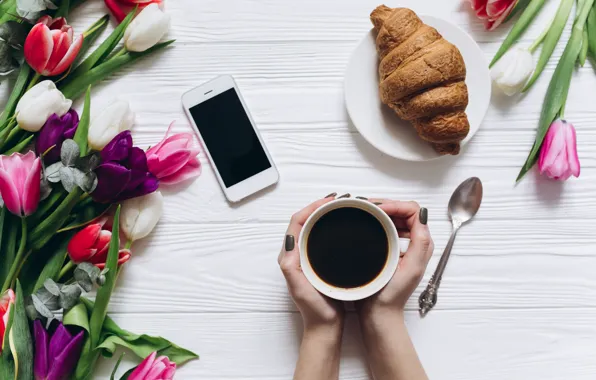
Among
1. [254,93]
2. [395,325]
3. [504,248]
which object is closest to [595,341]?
[504,248]

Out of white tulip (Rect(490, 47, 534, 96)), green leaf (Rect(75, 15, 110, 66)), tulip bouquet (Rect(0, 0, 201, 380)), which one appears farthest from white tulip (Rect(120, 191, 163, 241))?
white tulip (Rect(490, 47, 534, 96))

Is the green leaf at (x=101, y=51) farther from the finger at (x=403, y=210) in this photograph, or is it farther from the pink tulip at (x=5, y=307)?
the finger at (x=403, y=210)

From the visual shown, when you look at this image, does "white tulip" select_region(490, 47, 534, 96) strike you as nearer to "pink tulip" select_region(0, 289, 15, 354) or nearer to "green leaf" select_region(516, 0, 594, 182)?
"green leaf" select_region(516, 0, 594, 182)

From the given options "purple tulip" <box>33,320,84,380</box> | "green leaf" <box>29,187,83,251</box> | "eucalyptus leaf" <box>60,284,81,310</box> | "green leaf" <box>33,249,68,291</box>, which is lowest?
"purple tulip" <box>33,320,84,380</box>

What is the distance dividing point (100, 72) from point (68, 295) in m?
0.32

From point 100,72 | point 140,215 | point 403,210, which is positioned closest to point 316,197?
point 403,210

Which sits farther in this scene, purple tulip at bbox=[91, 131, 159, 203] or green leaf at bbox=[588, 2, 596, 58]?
green leaf at bbox=[588, 2, 596, 58]

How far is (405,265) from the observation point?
741mm

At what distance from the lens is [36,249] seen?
0.77 meters

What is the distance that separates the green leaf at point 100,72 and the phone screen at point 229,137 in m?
0.11

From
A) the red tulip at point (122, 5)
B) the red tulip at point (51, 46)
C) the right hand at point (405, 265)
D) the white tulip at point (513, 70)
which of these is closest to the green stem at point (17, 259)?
the red tulip at point (51, 46)

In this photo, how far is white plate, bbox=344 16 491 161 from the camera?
812 millimetres

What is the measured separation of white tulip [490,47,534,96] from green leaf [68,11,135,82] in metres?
0.53

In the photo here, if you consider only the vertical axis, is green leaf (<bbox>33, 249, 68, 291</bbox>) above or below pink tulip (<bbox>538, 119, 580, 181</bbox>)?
above
